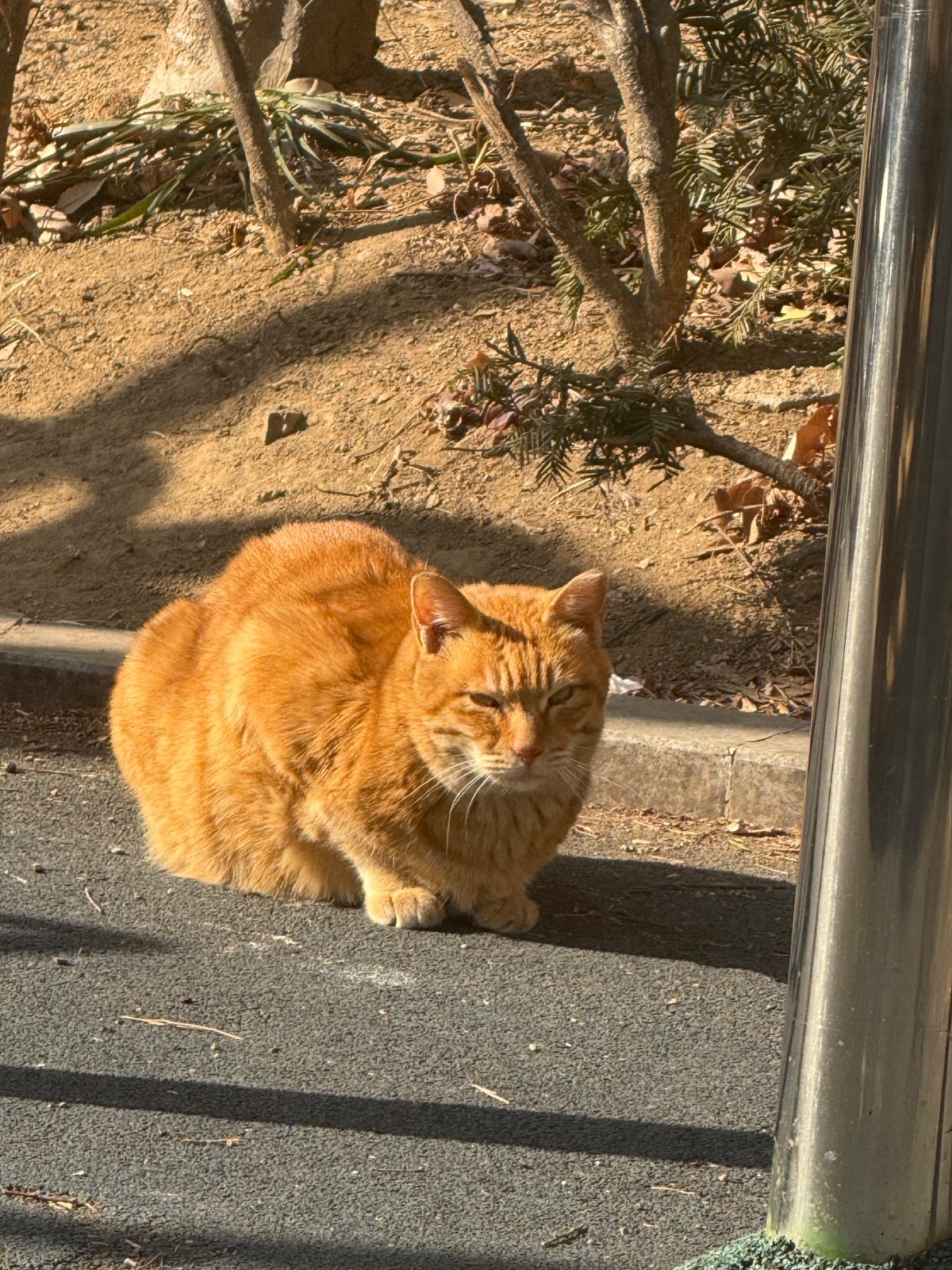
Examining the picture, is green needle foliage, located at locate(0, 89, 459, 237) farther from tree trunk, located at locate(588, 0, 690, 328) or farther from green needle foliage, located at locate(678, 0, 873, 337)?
green needle foliage, located at locate(678, 0, 873, 337)

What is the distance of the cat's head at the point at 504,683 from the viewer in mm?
3506

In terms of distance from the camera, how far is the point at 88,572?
20.9ft

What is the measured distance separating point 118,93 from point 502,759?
23.7 ft

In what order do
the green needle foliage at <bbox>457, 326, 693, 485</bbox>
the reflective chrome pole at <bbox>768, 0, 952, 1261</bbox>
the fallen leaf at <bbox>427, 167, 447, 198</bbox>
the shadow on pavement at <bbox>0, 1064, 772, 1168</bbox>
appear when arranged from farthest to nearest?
the fallen leaf at <bbox>427, 167, 447, 198</bbox> < the green needle foliage at <bbox>457, 326, 693, 485</bbox> < the shadow on pavement at <bbox>0, 1064, 772, 1168</bbox> < the reflective chrome pole at <bbox>768, 0, 952, 1261</bbox>

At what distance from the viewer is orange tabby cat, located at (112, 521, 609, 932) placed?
3.54m

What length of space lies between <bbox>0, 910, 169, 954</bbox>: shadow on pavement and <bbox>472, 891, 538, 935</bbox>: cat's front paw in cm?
77

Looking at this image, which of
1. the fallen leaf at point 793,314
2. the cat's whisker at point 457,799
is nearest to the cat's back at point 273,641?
the cat's whisker at point 457,799

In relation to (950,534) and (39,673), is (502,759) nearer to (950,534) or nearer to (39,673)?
(950,534)

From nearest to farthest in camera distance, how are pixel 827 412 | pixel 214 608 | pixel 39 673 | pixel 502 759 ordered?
pixel 502 759, pixel 214 608, pixel 39 673, pixel 827 412

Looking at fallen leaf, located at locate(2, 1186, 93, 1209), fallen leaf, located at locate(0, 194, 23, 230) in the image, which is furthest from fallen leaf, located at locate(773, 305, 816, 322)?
fallen leaf, located at locate(2, 1186, 93, 1209)

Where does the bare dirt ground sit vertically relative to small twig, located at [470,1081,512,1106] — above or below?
above

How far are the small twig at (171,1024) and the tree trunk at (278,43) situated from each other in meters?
6.71

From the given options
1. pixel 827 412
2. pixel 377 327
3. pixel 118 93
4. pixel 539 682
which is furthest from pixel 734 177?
pixel 118 93

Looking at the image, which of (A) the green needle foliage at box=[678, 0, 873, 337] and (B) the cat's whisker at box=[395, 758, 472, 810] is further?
(A) the green needle foliage at box=[678, 0, 873, 337]
